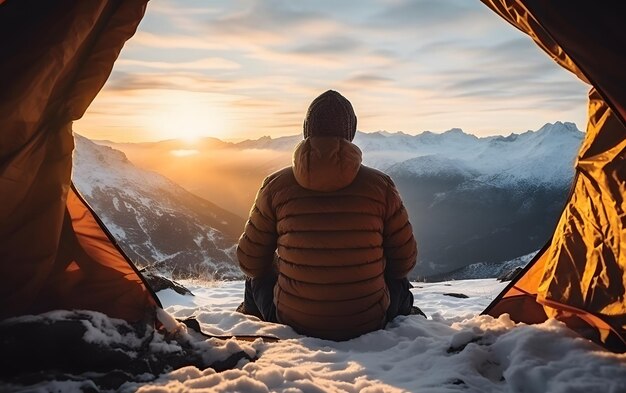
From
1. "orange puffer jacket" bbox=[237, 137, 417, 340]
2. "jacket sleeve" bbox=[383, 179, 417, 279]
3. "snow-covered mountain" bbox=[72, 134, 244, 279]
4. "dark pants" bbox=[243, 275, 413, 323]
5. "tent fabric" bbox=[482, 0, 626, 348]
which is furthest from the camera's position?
"snow-covered mountain" bbox=[72, 134, 244, 279]

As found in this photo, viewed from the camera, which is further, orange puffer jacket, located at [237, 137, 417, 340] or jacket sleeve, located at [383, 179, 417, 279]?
jacket sleeve, located at [383, 179, 417, 279]

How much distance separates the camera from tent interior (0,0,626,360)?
8.67 feet

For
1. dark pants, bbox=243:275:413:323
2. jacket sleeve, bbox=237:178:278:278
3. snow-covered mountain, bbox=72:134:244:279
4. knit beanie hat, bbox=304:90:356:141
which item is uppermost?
knit beanie hat, bbox=304:90:356:141

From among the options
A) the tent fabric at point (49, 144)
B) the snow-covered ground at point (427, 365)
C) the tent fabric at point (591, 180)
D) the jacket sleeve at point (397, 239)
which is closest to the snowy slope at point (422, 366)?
the snow-covered ground at point (427, 365)

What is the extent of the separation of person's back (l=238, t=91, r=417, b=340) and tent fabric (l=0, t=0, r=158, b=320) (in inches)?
43.9

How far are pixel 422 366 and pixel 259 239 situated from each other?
1647mm

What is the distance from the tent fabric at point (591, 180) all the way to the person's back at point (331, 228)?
1135 millimetres

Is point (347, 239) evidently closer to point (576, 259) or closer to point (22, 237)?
point (576, 259)

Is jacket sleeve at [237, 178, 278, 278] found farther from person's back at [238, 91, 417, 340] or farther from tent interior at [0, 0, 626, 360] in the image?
tent interior at [0, 0, 626, 360]

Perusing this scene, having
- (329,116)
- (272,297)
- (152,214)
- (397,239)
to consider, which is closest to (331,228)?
(397,239)

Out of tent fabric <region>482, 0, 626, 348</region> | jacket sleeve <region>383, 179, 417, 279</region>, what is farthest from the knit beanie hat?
tent fabric <region>482, 0, 626, 348</region>

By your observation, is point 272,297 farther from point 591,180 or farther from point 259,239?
point 591,180

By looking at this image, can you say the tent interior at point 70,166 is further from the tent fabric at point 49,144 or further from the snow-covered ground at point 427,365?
the snow-covered ground at point 427,365

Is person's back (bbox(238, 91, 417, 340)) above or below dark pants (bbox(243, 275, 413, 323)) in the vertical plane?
above
